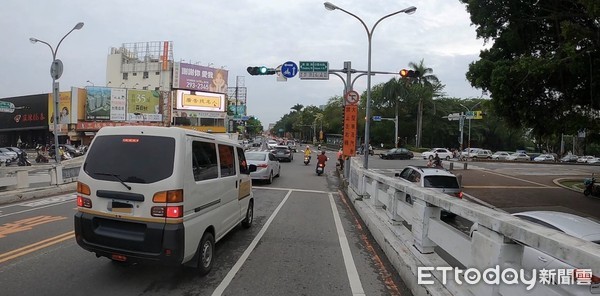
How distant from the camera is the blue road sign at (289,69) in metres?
19.5

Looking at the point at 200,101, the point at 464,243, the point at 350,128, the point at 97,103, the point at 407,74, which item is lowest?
the point at 464,243

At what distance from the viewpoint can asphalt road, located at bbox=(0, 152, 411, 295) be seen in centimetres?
493

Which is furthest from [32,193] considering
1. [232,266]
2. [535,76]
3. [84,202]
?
[535,76]

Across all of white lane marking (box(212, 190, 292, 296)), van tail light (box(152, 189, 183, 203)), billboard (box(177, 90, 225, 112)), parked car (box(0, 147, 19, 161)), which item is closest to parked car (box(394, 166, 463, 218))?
white lane marking (box(212, 190, 292, 296))

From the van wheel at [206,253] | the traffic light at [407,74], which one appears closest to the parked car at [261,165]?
the traffic light at [407,74]

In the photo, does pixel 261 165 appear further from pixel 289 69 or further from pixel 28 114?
pixel 28 114

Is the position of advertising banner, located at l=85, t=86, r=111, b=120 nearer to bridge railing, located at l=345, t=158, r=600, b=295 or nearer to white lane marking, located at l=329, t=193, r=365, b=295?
white lane marking, located at l=329, t=193, r=365, b=295

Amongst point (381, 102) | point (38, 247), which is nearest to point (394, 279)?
point (38, 247)

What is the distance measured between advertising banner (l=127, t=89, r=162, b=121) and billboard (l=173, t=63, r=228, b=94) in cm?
776

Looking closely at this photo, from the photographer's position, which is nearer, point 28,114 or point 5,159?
point 5,159

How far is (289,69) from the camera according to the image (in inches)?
771

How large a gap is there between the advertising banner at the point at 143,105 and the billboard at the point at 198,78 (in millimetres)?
7762

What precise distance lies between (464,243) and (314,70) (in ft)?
53.8

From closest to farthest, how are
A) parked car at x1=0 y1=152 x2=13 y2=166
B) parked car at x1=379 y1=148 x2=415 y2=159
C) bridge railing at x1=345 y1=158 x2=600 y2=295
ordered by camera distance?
bridge railing at x1=345 y1=158 x2=600 y2=295
parked car at x1=0 y1=152 x2=13 y2=166
parked car at x1=379 y1=148 x2=415 y2=159
